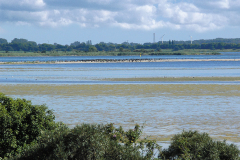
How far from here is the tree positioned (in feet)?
33.7

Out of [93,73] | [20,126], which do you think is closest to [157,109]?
[20,126]

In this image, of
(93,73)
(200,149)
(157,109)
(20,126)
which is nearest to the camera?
(200,149)

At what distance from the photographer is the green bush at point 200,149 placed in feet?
27.3

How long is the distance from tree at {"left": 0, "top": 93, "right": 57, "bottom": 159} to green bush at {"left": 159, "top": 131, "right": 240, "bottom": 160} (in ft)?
12.0

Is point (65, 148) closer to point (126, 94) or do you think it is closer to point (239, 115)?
point (239, 115)

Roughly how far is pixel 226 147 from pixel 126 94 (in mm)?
20672

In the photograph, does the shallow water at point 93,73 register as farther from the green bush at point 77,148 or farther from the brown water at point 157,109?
the green bush at point 77,148

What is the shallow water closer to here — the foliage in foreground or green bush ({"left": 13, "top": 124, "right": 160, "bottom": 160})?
the foliage in foreground

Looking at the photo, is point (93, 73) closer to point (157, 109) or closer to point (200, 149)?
point (157, 109)

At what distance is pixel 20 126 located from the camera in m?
10.6

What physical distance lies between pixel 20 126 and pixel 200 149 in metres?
5.09

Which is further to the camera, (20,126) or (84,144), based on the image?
(20,126)

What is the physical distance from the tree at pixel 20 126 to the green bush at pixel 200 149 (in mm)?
3663

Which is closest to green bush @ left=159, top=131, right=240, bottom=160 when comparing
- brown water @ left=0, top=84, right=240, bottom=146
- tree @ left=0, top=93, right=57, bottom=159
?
brown water @ left=0, top=84, right=240, bottom=146
